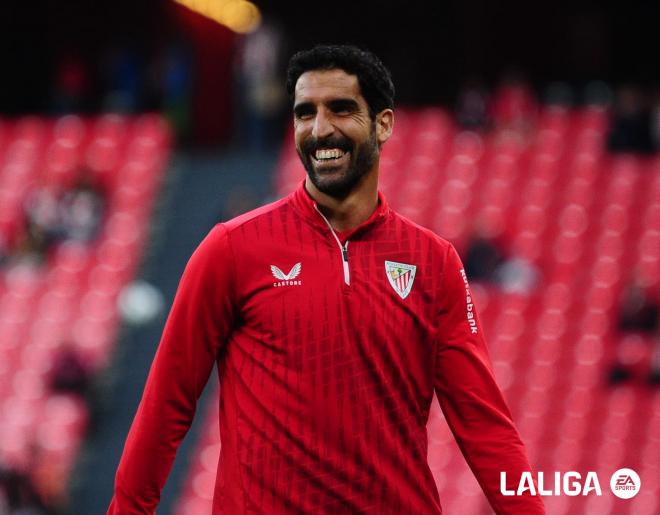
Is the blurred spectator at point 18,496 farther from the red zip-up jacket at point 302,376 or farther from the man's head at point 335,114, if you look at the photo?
the man's head at point 335,114

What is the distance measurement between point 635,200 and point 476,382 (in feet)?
28.2

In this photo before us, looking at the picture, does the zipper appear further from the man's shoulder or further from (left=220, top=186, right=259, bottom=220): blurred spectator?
(left=220, top=186, right=259, bottom=220): blurred spectator

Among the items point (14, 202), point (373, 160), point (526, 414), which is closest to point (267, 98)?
point (14, 202)

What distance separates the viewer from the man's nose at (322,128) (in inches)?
90.7

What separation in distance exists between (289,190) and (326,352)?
941 cm

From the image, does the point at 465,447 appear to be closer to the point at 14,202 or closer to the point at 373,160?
the point at 373,160

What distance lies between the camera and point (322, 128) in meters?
2.31

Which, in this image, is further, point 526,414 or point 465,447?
point 526,414

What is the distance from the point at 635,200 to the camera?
10609 millimetres

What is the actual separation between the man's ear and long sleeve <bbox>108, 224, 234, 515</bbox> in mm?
400

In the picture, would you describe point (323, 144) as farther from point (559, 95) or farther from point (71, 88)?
point (71, 88)

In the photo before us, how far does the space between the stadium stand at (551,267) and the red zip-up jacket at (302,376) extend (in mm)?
5896

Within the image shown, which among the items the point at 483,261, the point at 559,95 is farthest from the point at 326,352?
the point at 559,95

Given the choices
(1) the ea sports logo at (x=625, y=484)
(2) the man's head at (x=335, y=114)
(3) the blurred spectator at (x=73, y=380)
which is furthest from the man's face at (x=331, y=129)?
(3) the blurred spectator at (x=73, y=380)
